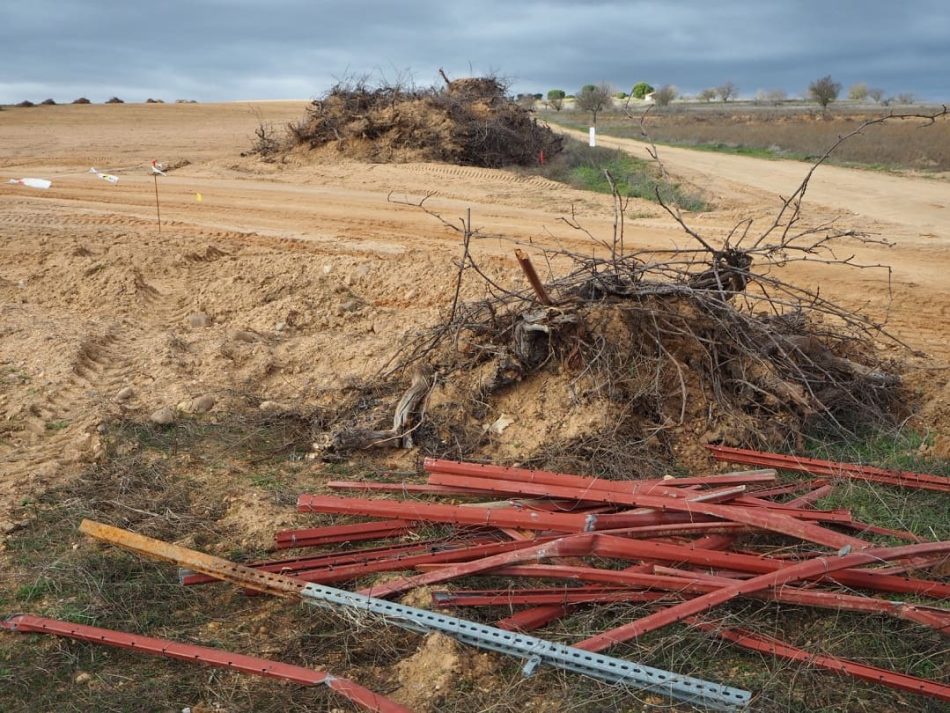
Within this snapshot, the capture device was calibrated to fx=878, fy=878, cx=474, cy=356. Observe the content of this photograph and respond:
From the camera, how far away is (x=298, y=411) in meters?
6.30

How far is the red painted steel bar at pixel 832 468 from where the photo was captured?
16.9 feet

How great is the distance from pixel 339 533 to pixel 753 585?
214cm

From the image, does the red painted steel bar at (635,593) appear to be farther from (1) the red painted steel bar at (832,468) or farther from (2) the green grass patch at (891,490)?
(1) the red painted steel bar at (832,468)

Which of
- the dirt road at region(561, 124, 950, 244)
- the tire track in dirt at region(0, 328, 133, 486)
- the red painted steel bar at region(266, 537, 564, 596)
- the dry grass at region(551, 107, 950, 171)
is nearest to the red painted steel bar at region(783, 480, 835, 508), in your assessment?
the red painted steel bar at region(266, 537, 564, 596)

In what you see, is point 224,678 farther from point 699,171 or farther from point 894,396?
point 699,171

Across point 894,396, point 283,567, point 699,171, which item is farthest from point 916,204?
point 283,567

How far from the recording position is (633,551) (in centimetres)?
428

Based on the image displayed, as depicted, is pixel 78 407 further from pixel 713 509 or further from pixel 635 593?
pixel 713 509

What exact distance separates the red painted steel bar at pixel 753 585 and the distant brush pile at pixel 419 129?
1687cm

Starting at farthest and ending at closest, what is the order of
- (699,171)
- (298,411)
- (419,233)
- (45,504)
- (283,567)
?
1. (699,171)
2. (419,233)
3. (298,411)
4. (45,504)
5. (283,567)

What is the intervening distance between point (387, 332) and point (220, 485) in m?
2.59

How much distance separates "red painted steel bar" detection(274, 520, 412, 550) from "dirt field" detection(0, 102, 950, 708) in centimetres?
41

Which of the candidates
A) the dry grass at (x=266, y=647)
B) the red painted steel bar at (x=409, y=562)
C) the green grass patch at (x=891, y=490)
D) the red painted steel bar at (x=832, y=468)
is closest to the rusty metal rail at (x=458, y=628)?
the dry grass at (x=266, y=647)

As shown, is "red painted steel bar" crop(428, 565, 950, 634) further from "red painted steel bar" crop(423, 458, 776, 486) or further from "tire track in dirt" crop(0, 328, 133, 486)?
"tire track in dirt" crop(0, 328, 133, 486)
